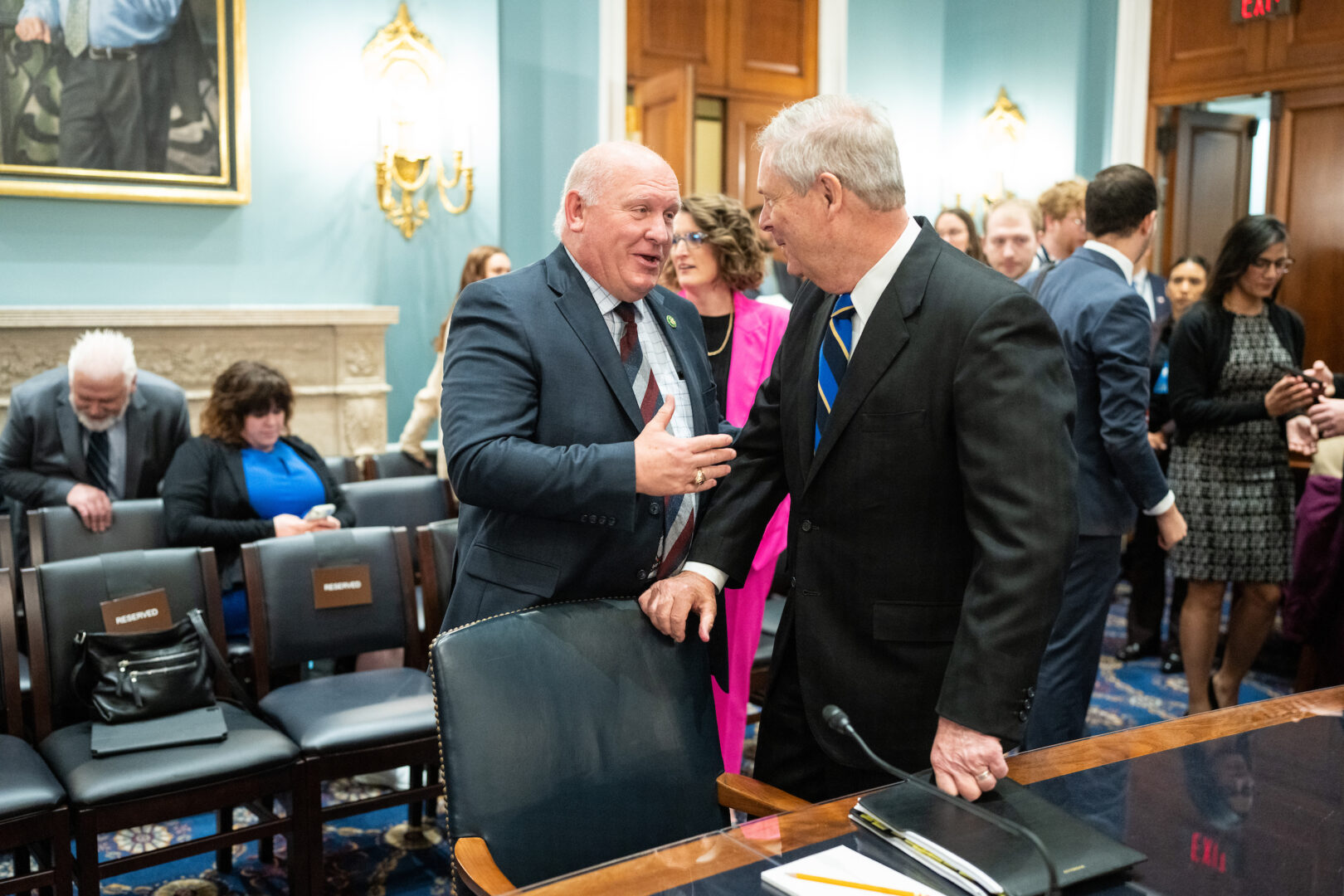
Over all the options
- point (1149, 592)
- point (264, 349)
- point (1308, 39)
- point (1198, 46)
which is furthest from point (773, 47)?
point (1149, 592)

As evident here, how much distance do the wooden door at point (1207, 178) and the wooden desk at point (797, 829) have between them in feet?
19.1

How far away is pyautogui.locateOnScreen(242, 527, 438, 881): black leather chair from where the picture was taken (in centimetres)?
267

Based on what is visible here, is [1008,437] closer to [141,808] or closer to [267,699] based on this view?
[141,808]

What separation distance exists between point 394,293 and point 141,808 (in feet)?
13.7

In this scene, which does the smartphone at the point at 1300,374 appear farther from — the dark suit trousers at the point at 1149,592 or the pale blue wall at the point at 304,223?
the pale blue wall at the point at 304,223

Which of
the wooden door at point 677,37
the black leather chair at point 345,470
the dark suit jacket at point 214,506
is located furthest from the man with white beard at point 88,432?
the wooden door at point 677,37

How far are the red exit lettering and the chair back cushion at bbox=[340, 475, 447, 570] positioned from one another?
9.72 ft

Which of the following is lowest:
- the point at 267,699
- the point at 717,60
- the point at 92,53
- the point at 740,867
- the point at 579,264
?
the point at 267,699

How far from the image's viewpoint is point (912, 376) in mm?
1517

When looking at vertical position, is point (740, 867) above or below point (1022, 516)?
below

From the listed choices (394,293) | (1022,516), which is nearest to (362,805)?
(1022,516)

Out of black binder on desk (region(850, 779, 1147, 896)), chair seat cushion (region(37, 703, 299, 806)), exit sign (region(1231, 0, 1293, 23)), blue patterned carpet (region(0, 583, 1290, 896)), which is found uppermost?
exit sign (region(1231, 0, 1293, 23))

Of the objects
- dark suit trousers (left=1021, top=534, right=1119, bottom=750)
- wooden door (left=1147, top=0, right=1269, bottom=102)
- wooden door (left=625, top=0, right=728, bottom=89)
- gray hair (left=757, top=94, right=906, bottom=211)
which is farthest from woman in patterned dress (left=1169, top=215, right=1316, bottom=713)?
wooden door (left=625, top=0, right=728, bottom=89)

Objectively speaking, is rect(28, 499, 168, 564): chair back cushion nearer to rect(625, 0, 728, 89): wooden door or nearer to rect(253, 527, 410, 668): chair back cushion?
rect(253, 527, 410, 668): chair back cushion
